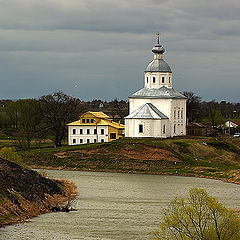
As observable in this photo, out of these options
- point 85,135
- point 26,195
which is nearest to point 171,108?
point 85,135

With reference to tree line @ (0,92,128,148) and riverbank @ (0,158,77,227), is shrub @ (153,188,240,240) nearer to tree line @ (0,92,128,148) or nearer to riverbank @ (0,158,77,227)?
riverbank @ (0,158,77,227)

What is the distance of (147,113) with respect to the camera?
62.6 m

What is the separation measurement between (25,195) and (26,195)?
0.20 ft

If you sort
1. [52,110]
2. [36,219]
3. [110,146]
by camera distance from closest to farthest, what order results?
[36,219] < [110,146] < [52,110]

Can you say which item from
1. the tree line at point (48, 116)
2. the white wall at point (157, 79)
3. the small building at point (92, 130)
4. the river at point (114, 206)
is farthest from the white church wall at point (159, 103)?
the river at point (114, 206)

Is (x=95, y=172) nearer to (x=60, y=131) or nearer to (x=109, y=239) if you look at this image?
(x=60, y=131)

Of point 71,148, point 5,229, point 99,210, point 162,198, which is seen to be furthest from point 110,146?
point 5,229

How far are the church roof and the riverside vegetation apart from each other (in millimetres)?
27416

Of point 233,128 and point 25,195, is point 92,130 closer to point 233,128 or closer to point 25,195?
point 233,128

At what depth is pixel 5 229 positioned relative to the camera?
1102 inches

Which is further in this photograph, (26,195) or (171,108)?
(171,108)

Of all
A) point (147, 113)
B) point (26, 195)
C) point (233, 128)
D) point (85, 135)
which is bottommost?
point (26, 195)

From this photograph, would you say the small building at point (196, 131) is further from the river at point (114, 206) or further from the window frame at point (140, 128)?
the river at point (114, 206)

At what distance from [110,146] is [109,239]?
1268 inches
